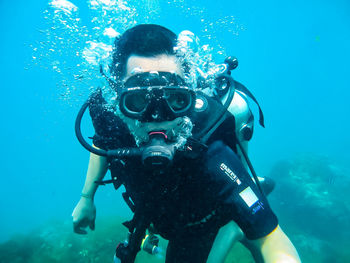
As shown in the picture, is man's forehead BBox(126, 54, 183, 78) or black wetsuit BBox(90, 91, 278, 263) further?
man's forehead BBox(126, 54, 183, 78)

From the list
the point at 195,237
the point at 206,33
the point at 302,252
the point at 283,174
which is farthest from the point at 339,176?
the point at 195,237

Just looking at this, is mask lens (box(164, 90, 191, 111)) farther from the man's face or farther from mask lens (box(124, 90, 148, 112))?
mask lens (box(124, 90, 148, 112))

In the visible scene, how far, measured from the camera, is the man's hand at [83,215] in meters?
2.95

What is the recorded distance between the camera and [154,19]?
19.0 ft

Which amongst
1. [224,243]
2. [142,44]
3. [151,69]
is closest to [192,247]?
[224,243]

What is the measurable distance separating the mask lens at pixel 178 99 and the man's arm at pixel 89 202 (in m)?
1.54

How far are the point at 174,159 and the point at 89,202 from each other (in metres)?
1.72

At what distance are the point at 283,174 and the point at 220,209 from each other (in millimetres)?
17448

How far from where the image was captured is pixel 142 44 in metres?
2.35

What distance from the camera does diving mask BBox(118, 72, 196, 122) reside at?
6.73ft

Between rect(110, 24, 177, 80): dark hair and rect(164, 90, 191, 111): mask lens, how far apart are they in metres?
0.49

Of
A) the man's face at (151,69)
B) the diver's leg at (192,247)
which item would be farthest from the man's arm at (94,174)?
the diver's leg at (192,247)

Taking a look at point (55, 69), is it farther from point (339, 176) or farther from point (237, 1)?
point (237, 1)

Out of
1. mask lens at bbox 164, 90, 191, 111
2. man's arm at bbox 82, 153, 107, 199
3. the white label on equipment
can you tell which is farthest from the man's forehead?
man's arm at bbox 82, 153, 107, 199
